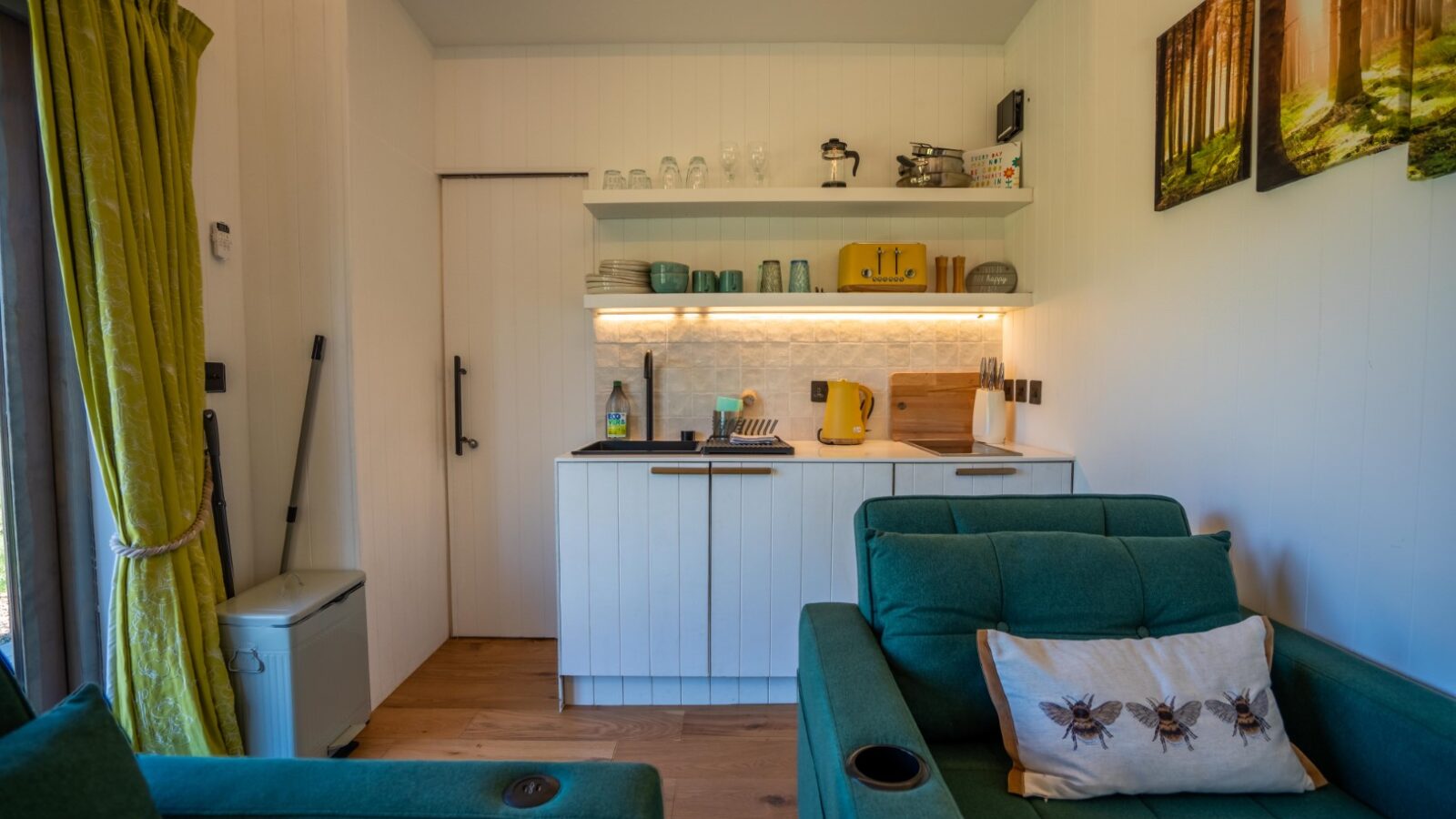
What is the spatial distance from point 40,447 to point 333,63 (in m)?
1.45

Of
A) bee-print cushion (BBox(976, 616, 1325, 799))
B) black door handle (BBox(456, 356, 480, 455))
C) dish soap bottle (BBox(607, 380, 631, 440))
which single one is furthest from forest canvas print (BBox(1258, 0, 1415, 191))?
black door handle (BBox(456, 356, 480, 455))

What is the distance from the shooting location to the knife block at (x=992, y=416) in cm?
257

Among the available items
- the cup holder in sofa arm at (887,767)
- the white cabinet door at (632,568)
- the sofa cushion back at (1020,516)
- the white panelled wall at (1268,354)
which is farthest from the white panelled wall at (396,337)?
the white panelled wall at (1268,354)

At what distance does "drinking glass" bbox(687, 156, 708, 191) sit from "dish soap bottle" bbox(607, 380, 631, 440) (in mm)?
923

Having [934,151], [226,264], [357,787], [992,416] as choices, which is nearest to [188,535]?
[226,264]

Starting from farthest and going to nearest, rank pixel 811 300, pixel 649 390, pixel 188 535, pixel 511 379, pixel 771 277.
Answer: pixel 511 379 → pixel 649 390 → pixel 771 277 → pixel 811 300 → pixel 188 535

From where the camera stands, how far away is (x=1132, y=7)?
6.23ft

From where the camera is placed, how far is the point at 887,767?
882 mm

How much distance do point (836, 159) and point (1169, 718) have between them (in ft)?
7.34

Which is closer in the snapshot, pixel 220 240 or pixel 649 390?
pixel 220 240

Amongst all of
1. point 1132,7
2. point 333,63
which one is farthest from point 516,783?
point 1132,7

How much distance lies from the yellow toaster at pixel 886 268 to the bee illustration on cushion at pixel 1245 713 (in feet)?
6.02

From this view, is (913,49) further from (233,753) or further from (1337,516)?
(233,753)

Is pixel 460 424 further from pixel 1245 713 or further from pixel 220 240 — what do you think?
pixel 1245 713
